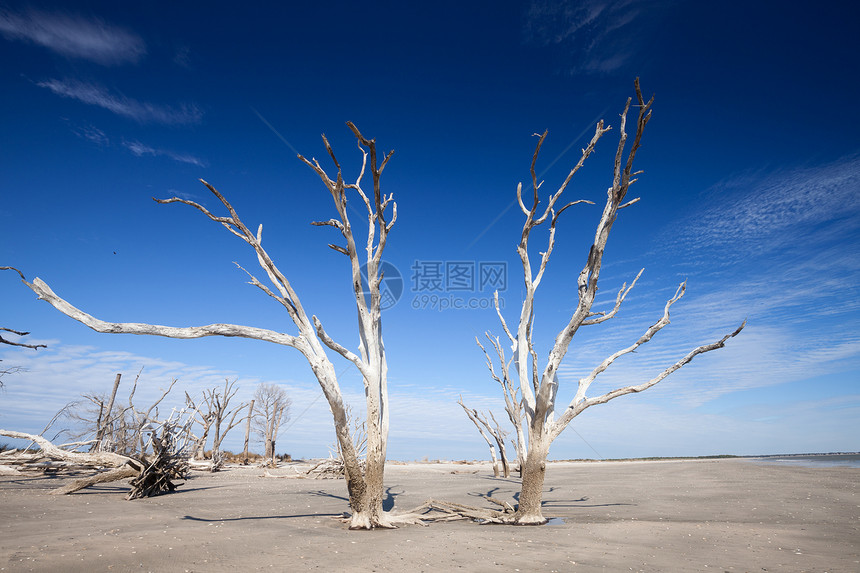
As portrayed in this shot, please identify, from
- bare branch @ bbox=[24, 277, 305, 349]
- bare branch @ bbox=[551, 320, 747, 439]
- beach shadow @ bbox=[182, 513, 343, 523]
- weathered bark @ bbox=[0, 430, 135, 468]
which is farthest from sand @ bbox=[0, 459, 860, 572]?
bare branch @ bbox=[24, 277, 305, 349]

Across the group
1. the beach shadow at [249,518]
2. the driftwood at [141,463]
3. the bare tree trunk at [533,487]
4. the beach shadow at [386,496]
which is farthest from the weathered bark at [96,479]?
the bare tree trunk at [533,487]

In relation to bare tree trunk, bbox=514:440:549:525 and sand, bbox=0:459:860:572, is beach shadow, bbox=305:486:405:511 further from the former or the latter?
bare tree trunk, bbox=514:440:549:525

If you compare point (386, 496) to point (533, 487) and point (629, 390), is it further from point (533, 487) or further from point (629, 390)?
point (629, 390)

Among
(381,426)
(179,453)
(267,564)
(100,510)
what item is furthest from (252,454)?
(267,564)

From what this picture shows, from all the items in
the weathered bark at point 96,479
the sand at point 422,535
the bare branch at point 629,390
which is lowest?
the sand at point 422,535

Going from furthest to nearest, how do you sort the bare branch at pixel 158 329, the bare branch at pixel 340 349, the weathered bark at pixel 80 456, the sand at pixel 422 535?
1. the weathered bark at pixel 80 456
2. the bare branch at pixel 340 349
3. the bare branch at pixel 158 329
4. the sand at pixel 422 535

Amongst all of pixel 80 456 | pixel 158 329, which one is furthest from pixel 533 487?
pixel 80 456

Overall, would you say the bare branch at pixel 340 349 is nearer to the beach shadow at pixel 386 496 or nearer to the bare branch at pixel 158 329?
the bare branch at pixel 158 329

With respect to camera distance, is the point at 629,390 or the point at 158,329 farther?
the point at 629,390

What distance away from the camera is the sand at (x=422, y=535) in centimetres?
537

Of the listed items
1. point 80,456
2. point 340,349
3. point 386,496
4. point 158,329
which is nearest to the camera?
point 158,329

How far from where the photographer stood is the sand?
5371mm

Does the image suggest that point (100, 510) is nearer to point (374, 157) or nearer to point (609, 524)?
point (374, 157)

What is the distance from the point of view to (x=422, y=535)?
7.37 m
